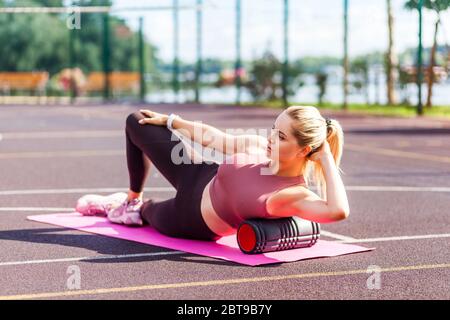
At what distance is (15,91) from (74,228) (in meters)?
45.2

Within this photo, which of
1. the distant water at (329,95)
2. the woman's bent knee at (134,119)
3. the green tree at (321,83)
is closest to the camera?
the woman's bent knee at (134,119)

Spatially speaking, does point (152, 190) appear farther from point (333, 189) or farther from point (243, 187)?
point (333, 189)

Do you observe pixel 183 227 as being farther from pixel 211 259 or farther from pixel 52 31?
pixel 52 31

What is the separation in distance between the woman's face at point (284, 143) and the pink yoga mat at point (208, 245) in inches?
27.3

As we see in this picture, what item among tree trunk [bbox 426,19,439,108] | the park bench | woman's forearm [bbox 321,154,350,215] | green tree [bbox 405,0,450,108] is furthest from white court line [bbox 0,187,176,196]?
the park bench

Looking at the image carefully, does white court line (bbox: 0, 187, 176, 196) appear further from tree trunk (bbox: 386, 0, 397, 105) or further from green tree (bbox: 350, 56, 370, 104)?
green tree (bbox: 350, 56, 370, 104)

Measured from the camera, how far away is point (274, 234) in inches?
268

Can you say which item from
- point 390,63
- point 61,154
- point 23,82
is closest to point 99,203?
point 61,154

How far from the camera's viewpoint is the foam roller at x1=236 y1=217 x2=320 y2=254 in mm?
6742

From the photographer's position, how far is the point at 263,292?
18.9 ft

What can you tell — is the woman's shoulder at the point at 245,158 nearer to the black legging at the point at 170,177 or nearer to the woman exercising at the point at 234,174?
the woman exercising at the point at 234,174

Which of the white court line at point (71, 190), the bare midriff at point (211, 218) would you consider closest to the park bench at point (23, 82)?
the white court line at point (71, 190)

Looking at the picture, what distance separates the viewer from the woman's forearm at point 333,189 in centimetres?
643
